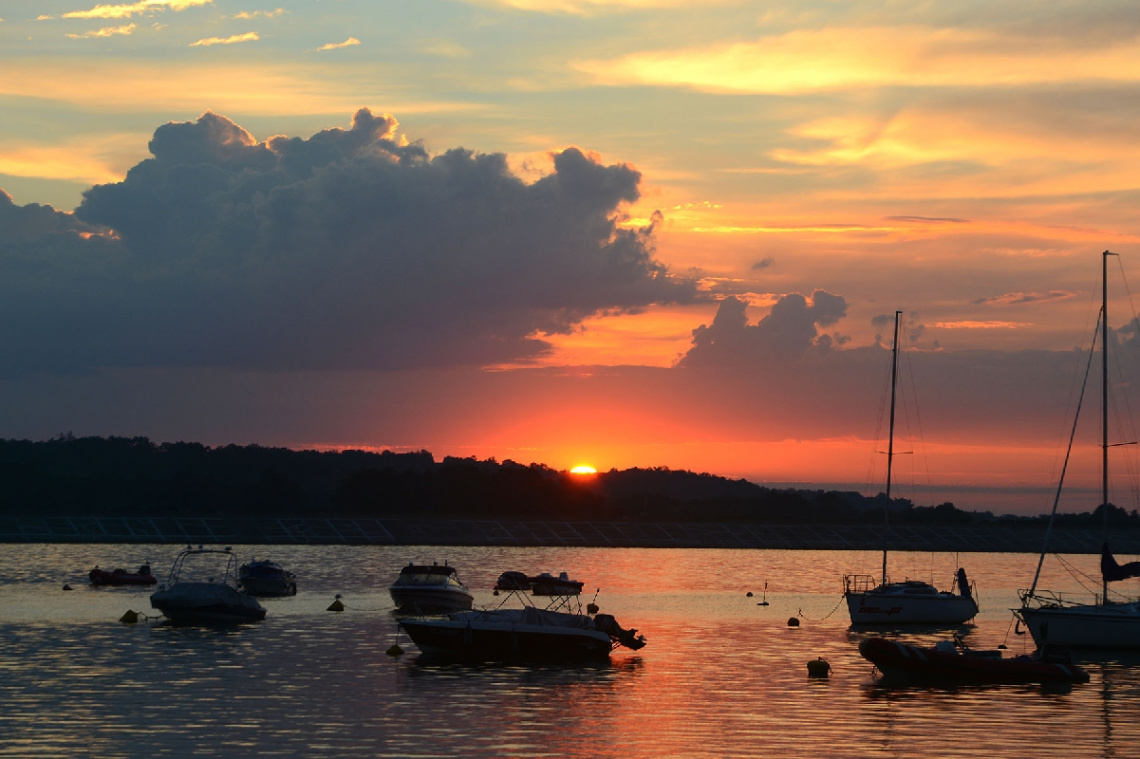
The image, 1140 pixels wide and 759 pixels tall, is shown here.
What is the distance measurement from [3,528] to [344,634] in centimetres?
13713

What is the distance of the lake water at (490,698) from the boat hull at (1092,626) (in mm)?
1022

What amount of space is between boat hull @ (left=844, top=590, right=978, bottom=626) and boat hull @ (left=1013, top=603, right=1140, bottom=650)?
16.1 m

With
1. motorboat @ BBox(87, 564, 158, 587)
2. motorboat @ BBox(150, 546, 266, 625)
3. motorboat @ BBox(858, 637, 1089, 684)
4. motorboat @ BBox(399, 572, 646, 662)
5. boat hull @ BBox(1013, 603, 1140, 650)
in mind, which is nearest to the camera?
motorboat @ BBox(858, 637, 1089, 684)

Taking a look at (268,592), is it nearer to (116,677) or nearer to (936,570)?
(116,677)

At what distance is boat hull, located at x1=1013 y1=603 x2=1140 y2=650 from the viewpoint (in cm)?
6350

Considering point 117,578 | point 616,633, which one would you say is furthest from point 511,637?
point 117,578

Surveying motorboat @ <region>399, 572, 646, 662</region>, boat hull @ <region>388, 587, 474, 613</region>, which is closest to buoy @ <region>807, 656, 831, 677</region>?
motorboat @ <region>399, 572, 646, 662</region>

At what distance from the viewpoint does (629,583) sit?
12481cm

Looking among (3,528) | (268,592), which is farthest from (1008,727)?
(3,528)

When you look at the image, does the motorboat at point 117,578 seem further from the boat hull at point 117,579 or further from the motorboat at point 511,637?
the motorboat at point 511,637

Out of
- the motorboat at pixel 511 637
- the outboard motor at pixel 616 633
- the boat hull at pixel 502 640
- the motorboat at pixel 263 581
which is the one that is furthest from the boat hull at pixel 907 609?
the motorboat at pixel 263 581

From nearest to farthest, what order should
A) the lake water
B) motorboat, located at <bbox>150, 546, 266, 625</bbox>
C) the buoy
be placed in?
the lake water < the buoy < motorboat, located at <bbox>150, 546, 266, 625</bbox>

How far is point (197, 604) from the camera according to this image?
70500mm

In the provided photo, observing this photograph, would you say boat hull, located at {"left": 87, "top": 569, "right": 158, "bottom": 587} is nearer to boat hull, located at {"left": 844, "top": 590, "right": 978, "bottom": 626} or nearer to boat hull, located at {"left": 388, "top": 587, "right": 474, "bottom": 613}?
boat hull, located at {"left": 388, "top": 587, "right": 474, "bottom": 613}
